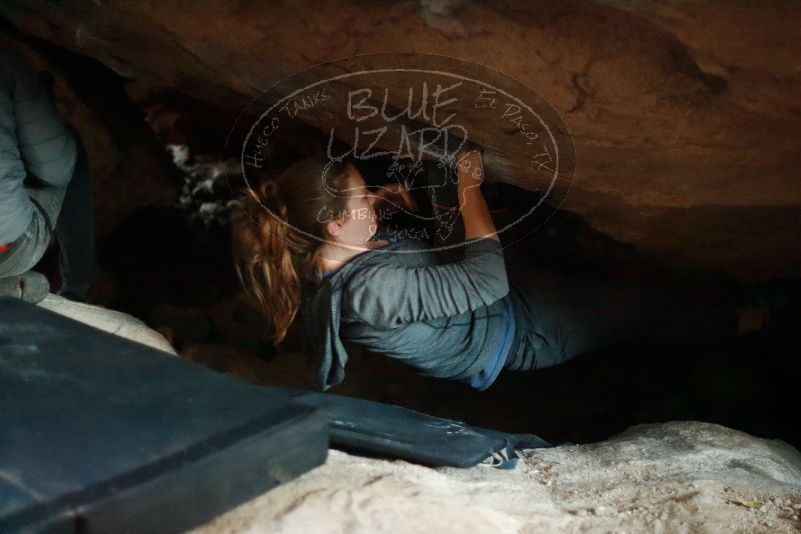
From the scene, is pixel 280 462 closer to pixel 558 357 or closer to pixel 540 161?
pixel 540 161

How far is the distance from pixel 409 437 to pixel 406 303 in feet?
1.25

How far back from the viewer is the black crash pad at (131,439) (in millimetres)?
944

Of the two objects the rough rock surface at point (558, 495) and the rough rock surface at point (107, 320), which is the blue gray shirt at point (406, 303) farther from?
the rough rock surface at point (107, 320)

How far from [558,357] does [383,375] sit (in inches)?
40.9

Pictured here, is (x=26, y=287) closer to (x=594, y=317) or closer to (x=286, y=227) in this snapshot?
(x=286, y=227)

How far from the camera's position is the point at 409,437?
5.16ft

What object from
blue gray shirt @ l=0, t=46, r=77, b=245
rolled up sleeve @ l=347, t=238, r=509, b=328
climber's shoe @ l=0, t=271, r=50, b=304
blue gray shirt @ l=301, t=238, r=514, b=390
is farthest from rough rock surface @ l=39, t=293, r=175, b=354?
rolled up sleeve @ l=347, t=238, r=509, b=328

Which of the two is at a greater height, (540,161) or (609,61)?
(609,61)

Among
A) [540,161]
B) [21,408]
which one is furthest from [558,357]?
[21,408]

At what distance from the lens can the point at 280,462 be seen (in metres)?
1.11

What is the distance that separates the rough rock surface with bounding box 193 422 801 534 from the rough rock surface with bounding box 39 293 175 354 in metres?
1.11
